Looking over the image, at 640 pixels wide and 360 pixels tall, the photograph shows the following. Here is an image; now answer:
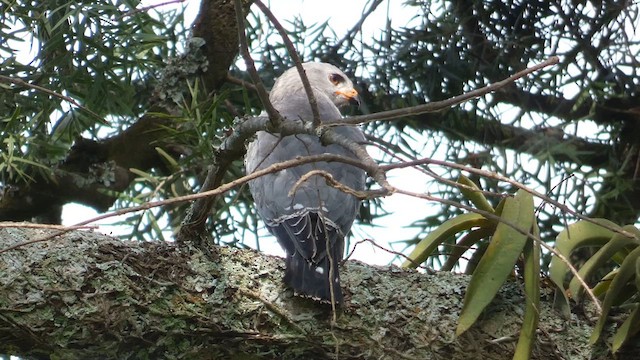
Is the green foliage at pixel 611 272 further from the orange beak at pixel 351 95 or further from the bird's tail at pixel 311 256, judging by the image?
the orange beak at pixel 351 95

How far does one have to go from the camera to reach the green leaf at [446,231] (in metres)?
2.57

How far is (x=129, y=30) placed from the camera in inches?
133

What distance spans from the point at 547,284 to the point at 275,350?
721 mm

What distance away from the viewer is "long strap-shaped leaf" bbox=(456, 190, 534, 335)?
2.26 metres

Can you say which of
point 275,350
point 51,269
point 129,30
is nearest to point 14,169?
point 129,30

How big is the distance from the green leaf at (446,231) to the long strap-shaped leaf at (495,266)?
0.19 m

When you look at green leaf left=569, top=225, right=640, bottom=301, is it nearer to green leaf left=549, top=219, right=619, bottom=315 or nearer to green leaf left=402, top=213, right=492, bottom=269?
green leaf left=549, top=219, right=619, bottom=315

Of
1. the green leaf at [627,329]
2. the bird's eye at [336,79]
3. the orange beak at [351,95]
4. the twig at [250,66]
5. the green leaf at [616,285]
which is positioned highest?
the bird's eye at [336,79]

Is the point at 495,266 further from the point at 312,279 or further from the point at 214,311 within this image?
the point at 214,311

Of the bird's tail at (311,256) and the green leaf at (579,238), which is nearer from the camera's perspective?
the bird's tail at (311,256)

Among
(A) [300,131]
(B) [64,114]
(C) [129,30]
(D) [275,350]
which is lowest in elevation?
(D) [275,350]

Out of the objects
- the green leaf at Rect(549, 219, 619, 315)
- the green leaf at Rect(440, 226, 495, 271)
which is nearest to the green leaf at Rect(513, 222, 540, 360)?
the green leaf at Rect(549, 219, 619, 315)

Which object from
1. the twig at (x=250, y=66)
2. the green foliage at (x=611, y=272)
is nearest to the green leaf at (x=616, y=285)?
the green foliage at (x=611, y=272)

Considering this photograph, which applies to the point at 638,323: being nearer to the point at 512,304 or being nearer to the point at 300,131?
the point at 512,304
